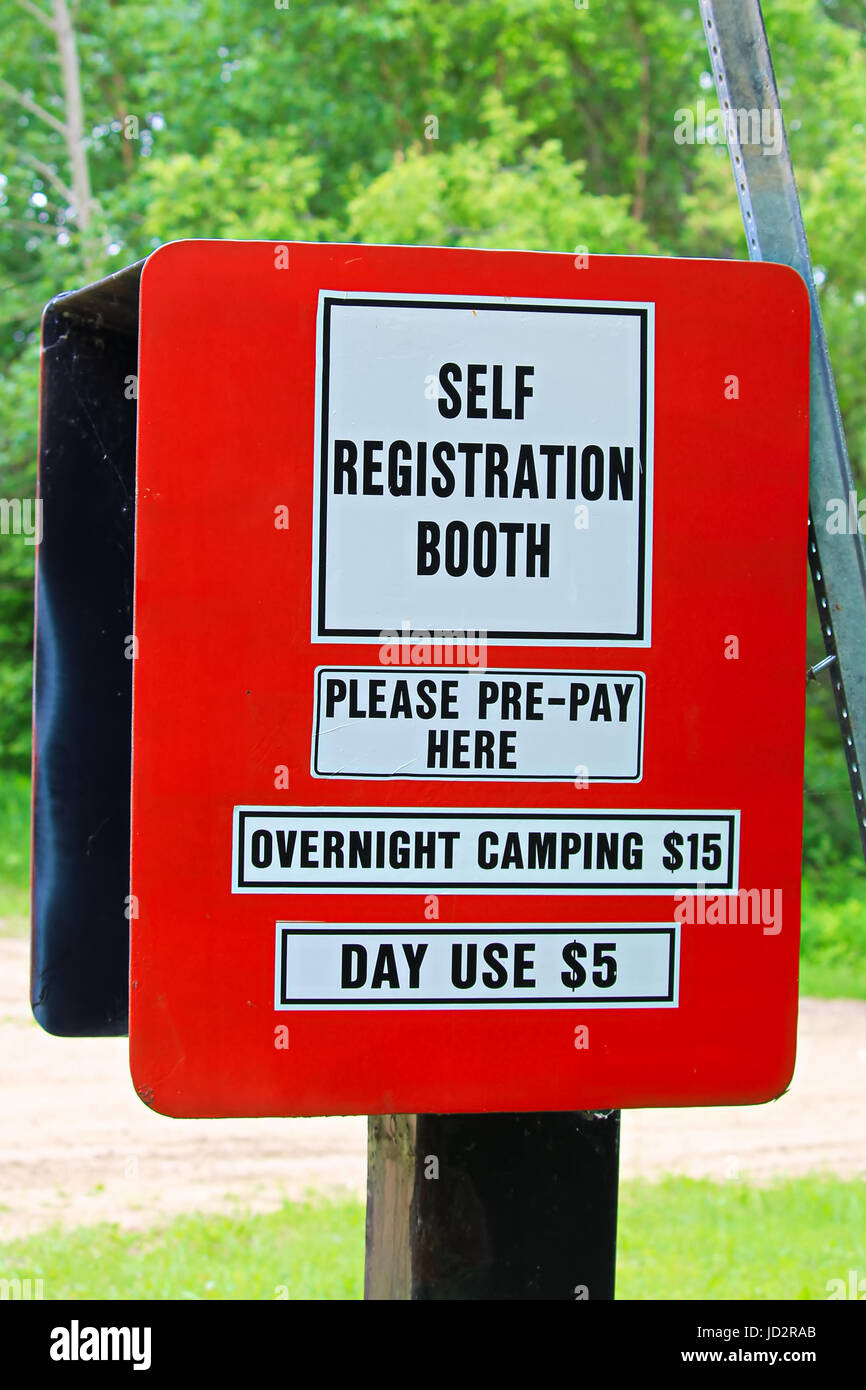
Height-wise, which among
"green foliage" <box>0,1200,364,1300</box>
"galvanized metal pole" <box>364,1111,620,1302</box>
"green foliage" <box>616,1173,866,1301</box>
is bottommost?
"green foliage" <box>616,1173,866,1301</box>

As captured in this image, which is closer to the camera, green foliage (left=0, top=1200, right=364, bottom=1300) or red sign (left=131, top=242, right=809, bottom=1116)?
red sign (left=131, top=242, right=809, bottom=1116)

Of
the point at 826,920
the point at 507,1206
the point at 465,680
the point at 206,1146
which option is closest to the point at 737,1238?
the point at 206,1146

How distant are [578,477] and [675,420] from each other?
14cm

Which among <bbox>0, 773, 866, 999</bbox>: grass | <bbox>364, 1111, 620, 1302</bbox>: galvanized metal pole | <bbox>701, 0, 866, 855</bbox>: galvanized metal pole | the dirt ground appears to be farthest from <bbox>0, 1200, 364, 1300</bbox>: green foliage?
<bbox>0, 773, 866, 999</bbox>: grass

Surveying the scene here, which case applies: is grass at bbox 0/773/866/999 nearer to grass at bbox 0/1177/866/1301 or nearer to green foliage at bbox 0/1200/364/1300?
grass at bbox 0/1177/866/1301

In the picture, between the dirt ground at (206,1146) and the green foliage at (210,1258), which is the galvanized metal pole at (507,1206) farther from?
the dirt ground at (206,1146)

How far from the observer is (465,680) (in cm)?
173

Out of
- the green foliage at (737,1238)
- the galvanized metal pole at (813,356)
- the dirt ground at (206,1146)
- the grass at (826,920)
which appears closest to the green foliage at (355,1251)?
the green foliage at (737,1238)

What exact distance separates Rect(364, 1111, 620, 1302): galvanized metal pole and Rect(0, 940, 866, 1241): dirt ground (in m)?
3.40

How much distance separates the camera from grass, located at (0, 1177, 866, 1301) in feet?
14.1

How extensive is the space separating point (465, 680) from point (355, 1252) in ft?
11.1

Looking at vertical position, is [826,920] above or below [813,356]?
below

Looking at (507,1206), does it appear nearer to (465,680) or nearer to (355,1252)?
(465,680)

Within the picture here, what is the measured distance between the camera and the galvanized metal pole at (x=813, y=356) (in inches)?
71.3
